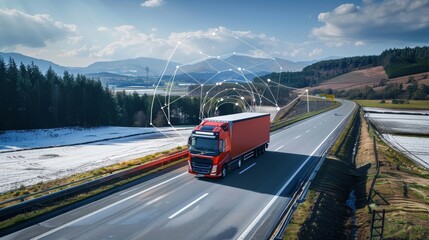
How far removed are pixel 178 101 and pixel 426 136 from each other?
7556 centimetres

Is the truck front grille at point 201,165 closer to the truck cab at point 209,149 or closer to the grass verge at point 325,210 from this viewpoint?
the truck cab at point 209,149

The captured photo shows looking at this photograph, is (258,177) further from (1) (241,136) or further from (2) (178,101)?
(2) (178,101)

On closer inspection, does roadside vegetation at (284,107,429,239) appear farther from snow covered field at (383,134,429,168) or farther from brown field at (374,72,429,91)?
brown field at (374,72,429,91)

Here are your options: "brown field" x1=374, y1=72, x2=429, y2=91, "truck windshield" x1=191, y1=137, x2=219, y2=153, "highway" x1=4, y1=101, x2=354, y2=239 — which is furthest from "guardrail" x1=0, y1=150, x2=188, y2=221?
"brown field" x1=374, y1=72, x2=429, y2=91

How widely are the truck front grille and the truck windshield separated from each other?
0.74m

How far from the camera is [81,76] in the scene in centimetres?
8438

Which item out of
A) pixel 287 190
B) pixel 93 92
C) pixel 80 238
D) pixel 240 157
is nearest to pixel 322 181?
pixel 287 190

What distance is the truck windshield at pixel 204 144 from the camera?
22203 millimetres

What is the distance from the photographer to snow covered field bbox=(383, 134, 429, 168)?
3881 cm

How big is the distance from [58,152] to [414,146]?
56027mm

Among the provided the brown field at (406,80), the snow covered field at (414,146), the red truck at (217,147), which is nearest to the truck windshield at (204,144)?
the red truck at (217,147)

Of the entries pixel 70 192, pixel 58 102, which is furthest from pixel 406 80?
pixel 70 192

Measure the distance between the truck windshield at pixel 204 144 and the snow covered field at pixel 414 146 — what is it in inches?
1067

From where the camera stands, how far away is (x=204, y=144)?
74.1ft
